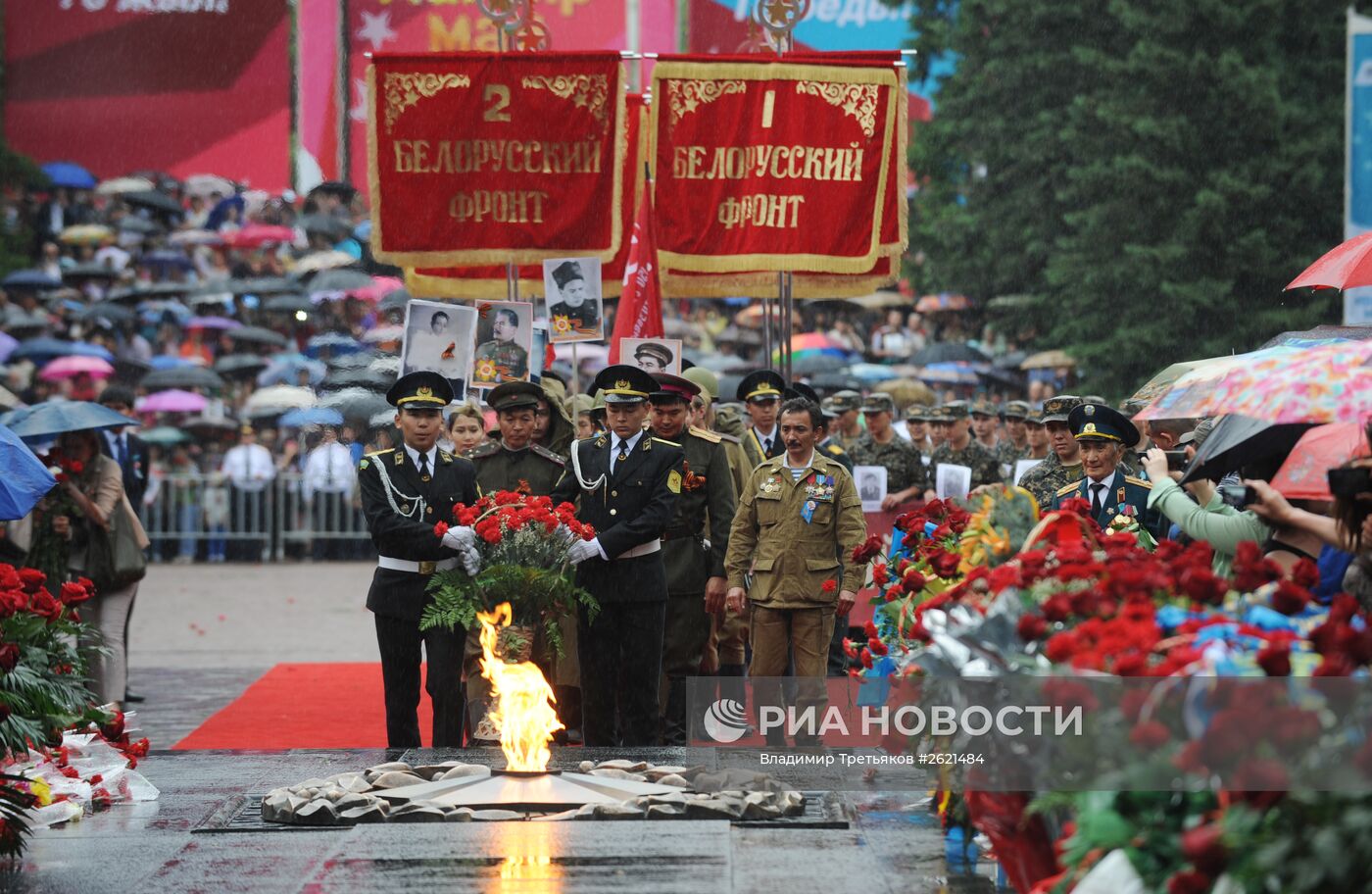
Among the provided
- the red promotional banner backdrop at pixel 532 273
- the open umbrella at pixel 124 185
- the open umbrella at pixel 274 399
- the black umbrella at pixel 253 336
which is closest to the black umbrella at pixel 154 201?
the open umbrella at pixel 124 185

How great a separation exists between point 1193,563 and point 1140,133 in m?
21.2

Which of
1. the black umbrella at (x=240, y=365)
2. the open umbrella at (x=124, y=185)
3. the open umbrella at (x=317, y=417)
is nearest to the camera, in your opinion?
the open umbrella at (x=317, y=417)

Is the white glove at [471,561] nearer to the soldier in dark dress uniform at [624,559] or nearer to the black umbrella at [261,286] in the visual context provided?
the soldier in dark dress uniform at [624,559]

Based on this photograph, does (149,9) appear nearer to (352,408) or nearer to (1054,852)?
(352,408)

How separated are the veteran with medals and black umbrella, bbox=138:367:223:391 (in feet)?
60.8

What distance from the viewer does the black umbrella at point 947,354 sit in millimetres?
28562

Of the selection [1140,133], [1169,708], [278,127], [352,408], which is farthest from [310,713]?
[278,127]

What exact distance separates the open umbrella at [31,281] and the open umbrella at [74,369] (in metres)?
3.81

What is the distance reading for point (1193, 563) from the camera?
5.46 meters

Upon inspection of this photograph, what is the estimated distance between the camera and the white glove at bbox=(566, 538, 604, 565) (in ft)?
30.9

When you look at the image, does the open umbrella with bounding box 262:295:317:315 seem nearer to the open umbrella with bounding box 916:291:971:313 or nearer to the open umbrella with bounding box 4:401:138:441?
the open umbrella with bounding box 916:291:971:313

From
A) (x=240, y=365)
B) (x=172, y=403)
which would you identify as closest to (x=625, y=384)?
(x=172, y=403)

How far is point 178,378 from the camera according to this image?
26297 millimetres

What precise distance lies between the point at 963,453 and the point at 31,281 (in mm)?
19376
